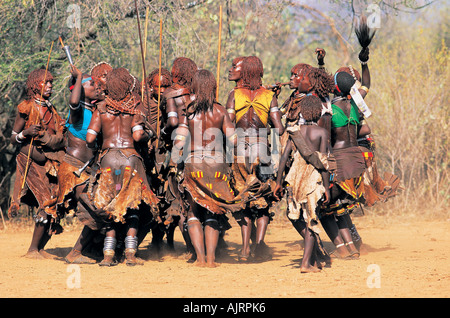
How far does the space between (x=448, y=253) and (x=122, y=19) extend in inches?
237

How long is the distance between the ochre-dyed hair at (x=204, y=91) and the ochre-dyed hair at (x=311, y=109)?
95 centimetres

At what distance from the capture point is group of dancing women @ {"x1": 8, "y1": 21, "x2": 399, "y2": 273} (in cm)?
702

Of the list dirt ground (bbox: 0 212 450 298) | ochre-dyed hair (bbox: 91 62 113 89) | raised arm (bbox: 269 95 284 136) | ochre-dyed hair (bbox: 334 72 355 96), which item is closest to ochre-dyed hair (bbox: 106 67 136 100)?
ochre-dyed hair (bbox: 91 62 113 89)

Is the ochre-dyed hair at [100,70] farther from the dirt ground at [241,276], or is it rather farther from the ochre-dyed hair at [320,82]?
the ochre-dyed hair at [320,82]

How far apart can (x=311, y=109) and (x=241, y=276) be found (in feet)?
5.74

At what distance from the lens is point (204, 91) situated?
7082mm

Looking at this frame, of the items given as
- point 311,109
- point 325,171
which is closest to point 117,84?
point 311,109

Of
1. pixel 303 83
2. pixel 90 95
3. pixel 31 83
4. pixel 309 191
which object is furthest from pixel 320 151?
pixel 31 83

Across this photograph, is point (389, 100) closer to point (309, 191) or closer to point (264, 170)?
point (264, 170)

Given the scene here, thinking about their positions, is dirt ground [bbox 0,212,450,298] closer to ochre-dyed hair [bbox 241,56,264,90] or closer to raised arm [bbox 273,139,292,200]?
raised arm [bbox 273,139,292,200]

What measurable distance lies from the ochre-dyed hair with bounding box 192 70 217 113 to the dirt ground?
5.50 ft

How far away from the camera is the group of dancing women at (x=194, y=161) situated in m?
7.02

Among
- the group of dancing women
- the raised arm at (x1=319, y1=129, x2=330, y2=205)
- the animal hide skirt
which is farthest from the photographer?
the animal hide skirt

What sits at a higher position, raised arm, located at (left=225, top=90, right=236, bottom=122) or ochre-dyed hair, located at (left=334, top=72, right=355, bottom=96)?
ochre-dyed hair, located at (left=334, top=72, right=355, bottom=96)
